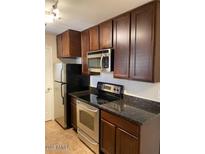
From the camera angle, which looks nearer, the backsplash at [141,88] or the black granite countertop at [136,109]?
the black granite countertop at [136,109]

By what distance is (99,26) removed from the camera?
8.42 feet

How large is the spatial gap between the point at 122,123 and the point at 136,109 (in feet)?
1.17

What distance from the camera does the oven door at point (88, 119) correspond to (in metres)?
2.30

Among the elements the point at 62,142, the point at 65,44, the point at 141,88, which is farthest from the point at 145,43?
the point at 62,142

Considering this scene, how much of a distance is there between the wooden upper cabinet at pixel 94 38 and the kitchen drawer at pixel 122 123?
4.28 ft

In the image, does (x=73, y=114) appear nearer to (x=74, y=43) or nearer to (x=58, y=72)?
(x=58, y=72)

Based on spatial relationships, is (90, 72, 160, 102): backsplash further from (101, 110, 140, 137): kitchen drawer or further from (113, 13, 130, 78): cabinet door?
(101, 110, 140, 137): kitchen drawer

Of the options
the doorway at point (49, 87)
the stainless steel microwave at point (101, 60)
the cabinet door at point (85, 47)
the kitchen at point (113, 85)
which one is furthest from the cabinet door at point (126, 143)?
the doorway at point (49, 87)

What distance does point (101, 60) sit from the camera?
93.7 inches

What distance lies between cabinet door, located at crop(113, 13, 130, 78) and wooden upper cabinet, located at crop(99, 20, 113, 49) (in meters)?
0.10

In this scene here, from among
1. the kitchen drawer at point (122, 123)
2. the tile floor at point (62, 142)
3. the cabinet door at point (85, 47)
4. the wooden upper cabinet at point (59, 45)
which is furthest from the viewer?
the wooden upper cabinet at point (59, 45)

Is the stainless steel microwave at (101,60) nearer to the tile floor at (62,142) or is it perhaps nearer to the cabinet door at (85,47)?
the cabinet door at (85,47)

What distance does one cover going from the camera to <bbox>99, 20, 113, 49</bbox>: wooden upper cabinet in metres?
2.33
